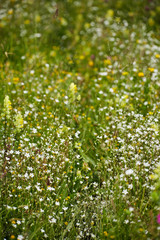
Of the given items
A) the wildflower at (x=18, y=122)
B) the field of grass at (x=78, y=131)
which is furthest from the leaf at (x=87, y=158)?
the wildflower at (x=18, y=122)

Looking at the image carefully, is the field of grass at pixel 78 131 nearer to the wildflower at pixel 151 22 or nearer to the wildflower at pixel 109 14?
the wildflower at pixel 151 22

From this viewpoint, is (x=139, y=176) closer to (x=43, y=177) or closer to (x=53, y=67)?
(x=43, y=177)

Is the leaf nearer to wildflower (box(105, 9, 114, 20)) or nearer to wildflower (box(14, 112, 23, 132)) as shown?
wildflower (box(14, 112, 23, 132))

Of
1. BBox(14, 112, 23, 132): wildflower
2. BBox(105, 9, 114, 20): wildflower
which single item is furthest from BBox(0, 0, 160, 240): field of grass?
BBox(105, 9, 114, 20): wildflower

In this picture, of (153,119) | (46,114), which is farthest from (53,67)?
(153,119)

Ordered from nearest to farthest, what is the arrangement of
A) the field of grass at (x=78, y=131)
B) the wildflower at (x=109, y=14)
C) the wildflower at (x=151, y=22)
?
1. the field of grass at (x=78, y=131)
2. the wildflower at (x=151, y=22)
3. the wildflower at (x=109, y=14)

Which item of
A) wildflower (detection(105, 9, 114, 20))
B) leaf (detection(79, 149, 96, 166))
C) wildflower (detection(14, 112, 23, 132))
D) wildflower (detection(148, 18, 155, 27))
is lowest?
wildflower (detection(148, 18, 155, 27))

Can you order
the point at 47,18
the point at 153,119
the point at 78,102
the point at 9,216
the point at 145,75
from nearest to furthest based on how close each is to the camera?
the point at 9,216, the point at 153,119, the point at 78,102, the point at 145,75, the point at 47,18

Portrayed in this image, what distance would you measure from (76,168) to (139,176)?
77cm

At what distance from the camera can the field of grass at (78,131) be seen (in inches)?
92.1

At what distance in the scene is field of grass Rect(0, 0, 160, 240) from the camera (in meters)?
2.34

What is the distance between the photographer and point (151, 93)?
164 inches

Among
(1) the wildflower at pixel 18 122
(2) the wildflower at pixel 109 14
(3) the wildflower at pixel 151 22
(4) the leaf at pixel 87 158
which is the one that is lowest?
(3) the wildflower at pixel 151 22

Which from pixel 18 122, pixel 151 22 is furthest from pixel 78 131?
pixel 151 22
